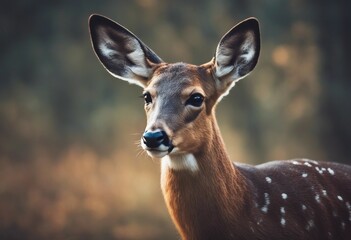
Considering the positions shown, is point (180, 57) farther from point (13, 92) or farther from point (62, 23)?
point (13, 92)

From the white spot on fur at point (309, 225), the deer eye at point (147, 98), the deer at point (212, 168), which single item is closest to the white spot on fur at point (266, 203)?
the deer at point (212, 168)

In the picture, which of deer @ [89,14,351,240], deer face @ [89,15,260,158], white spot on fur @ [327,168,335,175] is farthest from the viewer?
white spot on fur @ [327,168,335,175]

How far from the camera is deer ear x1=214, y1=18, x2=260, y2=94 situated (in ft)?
19.2

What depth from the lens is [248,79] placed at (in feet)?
47.4

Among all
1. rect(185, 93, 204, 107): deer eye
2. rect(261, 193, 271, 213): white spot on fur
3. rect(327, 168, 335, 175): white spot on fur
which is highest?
rect(185, 93, 204, 107): deer eye

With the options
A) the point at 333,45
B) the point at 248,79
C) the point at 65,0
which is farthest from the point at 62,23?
the point at 333,45

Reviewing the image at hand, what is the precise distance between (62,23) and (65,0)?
0.45 m

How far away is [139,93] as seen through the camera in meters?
14.2

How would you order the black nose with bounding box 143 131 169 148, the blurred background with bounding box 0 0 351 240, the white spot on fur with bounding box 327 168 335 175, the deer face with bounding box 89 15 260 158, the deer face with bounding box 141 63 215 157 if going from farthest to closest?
the blurred background with bounding box 0 0 351 240
the white spot on fur with bounding box 327 168 335 175
the deer face with bounding box 89 15 260 158
the deer face with bounding box 141 63 215 157
the black nose with bounding box 143 131 169 148

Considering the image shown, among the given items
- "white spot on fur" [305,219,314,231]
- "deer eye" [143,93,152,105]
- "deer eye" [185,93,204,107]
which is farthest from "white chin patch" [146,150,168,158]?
"white spot on fur" [305,219,314,231]

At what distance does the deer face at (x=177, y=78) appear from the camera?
5.40 m

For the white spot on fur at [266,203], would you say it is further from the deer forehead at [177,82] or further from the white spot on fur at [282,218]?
the deer forehead at [177,82]

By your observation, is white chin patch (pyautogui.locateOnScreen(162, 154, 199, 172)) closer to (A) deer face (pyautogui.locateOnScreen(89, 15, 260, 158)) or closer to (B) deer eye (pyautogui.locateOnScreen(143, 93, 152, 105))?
(A) deer face (pyautogui.locateOnScreen(89, 15, 260, 158))

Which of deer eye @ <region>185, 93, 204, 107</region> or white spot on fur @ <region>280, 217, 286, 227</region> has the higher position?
deer eye @ <region>185, 93, 204, 107</region>
